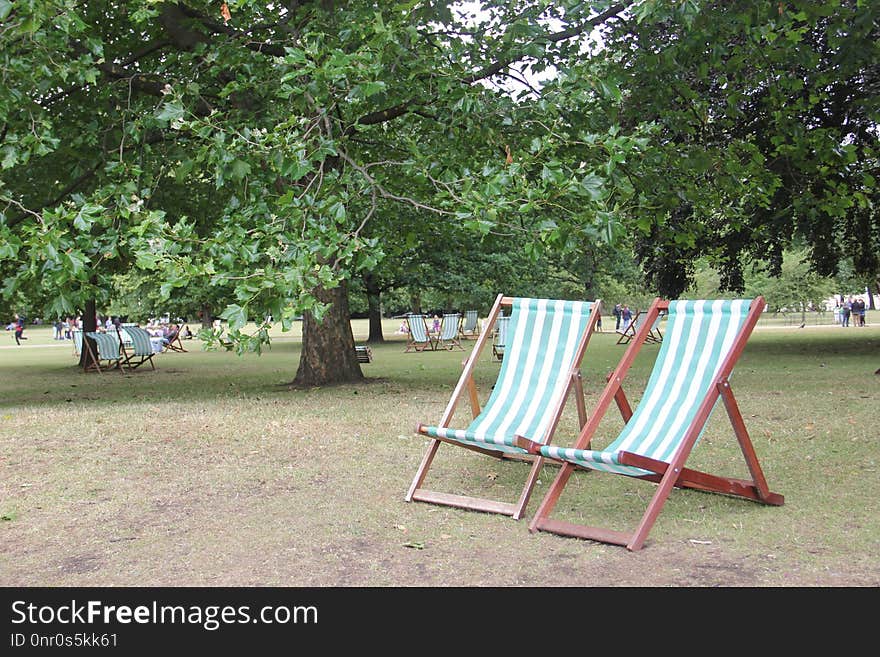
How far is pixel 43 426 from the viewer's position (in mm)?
8828

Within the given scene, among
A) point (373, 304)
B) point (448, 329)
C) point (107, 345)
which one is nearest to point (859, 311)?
point (373, 304)

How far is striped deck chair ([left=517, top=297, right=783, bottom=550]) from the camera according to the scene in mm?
4676

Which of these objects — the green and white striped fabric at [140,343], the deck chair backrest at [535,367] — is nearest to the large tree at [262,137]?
the deck chair backrest at [535,367]

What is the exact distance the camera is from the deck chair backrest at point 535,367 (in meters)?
5.71

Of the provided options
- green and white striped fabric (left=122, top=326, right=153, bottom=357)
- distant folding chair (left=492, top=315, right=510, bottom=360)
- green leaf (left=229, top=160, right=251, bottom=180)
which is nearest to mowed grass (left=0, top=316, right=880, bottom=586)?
green leaf (left=229, top=160, right=251, bottom=180)

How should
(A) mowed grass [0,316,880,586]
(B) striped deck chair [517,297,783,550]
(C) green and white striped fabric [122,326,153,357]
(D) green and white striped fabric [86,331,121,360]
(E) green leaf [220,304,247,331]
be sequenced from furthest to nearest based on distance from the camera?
(C) green and white striped fabric [122,326,153,357] < (D) green and white striped fabric [86,331,121,360] < (E) green leaf [220,304,247,331] < (B) striped deck chair [517,297,783,550] < (A) mowed grass [0,316,880,586]

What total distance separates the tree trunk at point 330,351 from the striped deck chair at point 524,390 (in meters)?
7.18

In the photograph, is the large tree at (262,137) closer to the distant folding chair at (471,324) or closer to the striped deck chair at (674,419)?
the striped deck chair at (674,419)

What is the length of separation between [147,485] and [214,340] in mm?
1526

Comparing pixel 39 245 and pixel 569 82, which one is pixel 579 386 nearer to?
pixel 569 82

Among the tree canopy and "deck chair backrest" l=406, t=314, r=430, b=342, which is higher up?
the tree canopy

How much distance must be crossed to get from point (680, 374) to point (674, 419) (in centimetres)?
33

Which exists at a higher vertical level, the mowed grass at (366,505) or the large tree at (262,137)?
the large tree at (262,137)

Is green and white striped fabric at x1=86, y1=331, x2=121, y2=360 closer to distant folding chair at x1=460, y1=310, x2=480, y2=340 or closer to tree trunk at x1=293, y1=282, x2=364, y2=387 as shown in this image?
tree trunk at x1=293, y1=282, x2=364, y2=387
